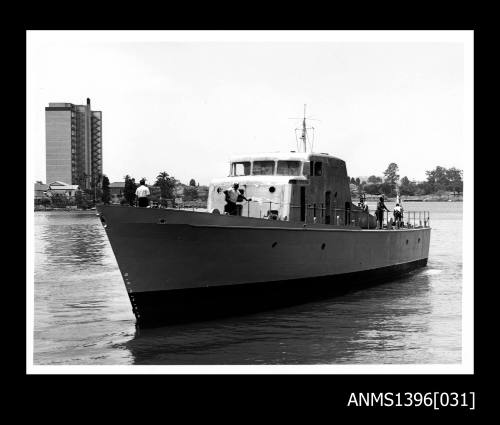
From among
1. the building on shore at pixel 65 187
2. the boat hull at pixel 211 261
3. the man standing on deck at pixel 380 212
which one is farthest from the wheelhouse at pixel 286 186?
the building on shore at pixel 65 187

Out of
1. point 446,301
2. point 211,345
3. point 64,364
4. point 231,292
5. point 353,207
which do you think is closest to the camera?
point 64,364

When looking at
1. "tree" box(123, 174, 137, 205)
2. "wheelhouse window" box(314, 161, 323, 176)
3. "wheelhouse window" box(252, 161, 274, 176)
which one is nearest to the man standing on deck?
"wheelhouse window" box(314, 161, 323, 176)

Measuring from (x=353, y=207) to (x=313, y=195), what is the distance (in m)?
4.28

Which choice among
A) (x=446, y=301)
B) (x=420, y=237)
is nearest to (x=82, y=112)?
(x=446, y=301)

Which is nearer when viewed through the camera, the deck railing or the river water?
the river water

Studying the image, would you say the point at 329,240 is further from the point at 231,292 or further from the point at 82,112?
the point at 82,112

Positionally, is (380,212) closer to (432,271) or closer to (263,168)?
(432,271)

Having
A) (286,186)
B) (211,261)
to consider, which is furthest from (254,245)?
(286,186)

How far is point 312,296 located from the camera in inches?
845

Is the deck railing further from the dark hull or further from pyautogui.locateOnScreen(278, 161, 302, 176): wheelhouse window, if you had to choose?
the dark hull

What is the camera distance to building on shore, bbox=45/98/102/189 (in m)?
24.2

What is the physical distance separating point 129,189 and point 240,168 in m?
4.68

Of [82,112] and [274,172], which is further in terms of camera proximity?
[82,112]

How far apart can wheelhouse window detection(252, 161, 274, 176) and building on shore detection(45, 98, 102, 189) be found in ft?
15.6
